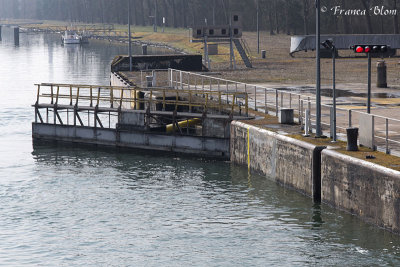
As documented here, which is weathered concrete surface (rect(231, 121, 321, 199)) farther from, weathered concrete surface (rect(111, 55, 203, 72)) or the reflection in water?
weathered concrete surface (rect(111, 55, 203, 72))

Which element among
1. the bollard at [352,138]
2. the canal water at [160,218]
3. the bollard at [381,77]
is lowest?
the canal water at [160,218]

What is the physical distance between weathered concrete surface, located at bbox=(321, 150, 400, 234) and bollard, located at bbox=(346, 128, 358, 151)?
2.36 ft

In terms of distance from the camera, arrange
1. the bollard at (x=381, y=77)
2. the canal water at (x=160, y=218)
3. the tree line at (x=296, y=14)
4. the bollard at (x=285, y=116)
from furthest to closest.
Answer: the tree line at (x=296, y=14) < the bollard at (x=381, y=77) < the bollard at (x=285, y=116) < the canal water at (x=160, y=218)

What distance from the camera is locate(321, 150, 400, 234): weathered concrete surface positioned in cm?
2492

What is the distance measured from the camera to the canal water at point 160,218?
25125mm

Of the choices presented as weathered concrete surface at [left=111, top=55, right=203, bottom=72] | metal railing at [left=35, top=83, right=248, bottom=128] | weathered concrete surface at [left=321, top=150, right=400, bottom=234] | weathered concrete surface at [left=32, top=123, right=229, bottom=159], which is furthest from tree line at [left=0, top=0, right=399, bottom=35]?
weathered concrete surface at [left=321, top=150, right=400, bottom=234]

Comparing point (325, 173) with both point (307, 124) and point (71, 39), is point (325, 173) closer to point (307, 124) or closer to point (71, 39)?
point (307, 124)

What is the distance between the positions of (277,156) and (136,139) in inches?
455

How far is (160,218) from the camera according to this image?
29.6 m

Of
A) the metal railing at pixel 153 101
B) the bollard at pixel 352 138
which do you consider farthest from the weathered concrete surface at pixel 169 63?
the bollard at pixel 352 138

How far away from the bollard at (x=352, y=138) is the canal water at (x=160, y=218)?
247cm

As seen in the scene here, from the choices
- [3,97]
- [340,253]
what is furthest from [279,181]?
[3,97]

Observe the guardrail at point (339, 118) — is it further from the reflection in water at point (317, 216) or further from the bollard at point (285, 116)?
the reflection in water at point (317, 216)

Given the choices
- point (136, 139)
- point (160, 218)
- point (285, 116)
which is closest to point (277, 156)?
point (285, 116)
